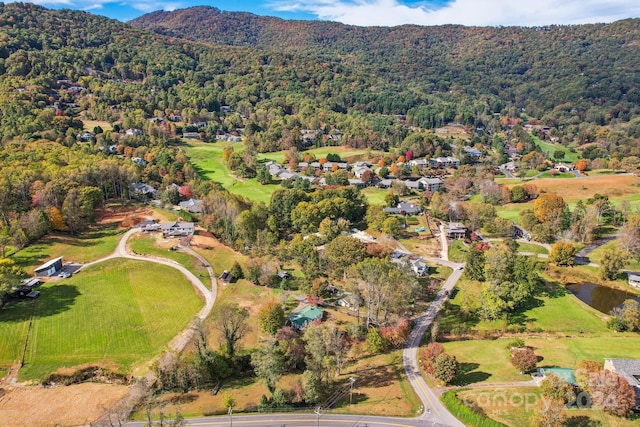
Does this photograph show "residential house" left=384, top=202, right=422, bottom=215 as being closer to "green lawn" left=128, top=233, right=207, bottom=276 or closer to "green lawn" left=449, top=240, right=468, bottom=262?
"green lawn" left=449, top=240, right=468, bottom=262

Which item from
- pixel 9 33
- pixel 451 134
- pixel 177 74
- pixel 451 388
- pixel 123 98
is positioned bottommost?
pixel 451 388

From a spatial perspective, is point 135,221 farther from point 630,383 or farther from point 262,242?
point 630,383

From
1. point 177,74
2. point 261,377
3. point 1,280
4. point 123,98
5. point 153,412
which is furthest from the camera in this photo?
point 177,74

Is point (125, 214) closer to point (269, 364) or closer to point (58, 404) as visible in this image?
point (58, 404)

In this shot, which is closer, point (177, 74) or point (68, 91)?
point (68, 91)

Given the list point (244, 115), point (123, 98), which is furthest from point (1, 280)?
point (244, 115)

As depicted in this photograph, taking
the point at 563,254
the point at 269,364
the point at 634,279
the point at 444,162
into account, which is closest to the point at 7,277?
the point at 269,364

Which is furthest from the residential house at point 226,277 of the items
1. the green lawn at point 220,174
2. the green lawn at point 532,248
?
the green lawn at point 532,248
